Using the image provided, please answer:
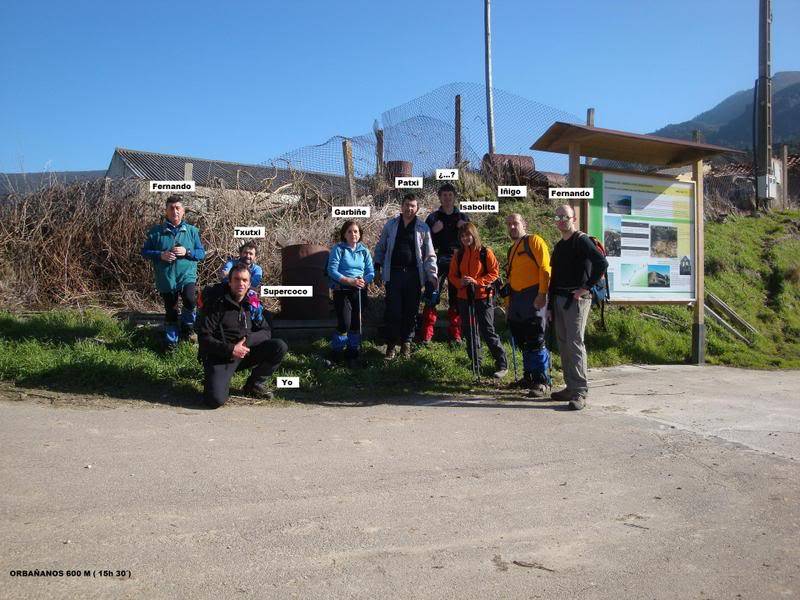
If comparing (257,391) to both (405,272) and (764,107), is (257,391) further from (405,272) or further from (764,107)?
(764,107)

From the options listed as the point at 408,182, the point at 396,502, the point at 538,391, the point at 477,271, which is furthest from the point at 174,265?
the point at 408,182

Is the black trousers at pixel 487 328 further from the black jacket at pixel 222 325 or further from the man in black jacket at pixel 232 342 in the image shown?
the black jacket at pixel 222 325

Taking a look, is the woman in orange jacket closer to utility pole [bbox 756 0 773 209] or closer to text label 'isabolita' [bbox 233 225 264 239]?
text label 'isabolita' [bbox 233 225 264 239]

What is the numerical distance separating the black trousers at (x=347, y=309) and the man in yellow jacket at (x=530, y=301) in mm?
1667

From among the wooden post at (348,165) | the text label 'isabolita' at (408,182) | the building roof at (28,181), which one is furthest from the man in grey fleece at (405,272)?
the building roof at (28,181)

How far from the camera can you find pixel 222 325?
631 cm

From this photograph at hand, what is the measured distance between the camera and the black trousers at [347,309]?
24.3 feet

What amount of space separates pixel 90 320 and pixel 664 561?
23.7 ft

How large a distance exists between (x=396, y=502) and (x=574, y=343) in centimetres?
316

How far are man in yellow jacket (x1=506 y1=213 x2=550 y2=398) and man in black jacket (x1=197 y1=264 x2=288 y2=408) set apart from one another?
2456 mm

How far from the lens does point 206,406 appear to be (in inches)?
240

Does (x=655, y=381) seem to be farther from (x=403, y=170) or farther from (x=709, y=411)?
(x=403, y=170)

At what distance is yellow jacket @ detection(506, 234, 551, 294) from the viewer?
22.4 ft

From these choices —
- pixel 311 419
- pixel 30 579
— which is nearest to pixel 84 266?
pixel 311 419
